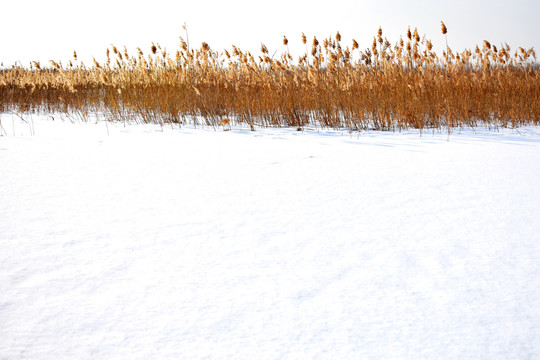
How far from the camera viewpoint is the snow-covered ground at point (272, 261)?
2.68 feet

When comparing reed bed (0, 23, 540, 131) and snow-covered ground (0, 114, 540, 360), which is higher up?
reed bed (0, 23, 540, 131)

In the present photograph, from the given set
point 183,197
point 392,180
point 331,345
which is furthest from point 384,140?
point 331,345

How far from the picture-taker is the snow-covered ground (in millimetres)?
817

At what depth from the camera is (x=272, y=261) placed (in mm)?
1152

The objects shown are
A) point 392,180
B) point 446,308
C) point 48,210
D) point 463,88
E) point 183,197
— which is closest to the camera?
point 446,308

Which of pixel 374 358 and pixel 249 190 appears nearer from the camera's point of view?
pixel 374 358

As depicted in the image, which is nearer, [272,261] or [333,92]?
[272,261]

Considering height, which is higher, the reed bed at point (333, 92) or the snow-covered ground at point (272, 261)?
the reed bed at point (333, 92)

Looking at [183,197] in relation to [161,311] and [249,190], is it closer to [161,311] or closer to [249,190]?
[249,190]

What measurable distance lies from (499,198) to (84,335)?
5.18 ft

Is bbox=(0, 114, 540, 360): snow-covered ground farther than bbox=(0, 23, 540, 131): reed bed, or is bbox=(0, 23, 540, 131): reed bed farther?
bbox=(0, 23, 540, 131): reed bed

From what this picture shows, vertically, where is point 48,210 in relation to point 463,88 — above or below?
below

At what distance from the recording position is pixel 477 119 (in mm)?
4863

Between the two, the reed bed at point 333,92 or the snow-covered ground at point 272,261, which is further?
the reed bed at point 333,92
